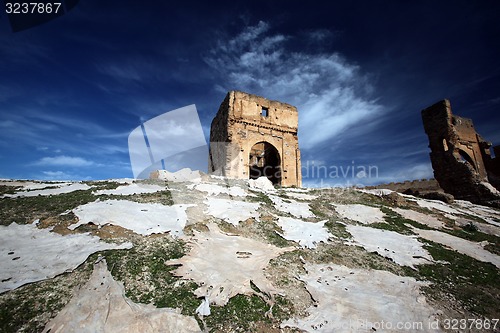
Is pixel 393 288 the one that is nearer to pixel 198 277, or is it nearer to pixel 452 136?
pixel 198 277

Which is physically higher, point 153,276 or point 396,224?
point 396,224

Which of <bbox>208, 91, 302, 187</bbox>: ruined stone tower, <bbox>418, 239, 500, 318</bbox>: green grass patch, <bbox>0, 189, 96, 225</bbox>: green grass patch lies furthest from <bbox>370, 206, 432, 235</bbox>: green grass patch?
<bbox>0, 189, 96, 225</bbox>: green grass patch

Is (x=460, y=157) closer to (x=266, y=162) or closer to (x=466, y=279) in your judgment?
(x=266, y=162)

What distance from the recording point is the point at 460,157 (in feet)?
68.7

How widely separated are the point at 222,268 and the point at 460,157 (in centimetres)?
2490

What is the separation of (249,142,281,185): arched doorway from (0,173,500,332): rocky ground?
32.4ft

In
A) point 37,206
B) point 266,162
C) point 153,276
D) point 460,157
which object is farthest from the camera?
point 266,162

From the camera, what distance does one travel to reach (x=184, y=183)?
11148mm

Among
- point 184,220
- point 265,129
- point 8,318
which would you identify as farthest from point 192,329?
point 265,129

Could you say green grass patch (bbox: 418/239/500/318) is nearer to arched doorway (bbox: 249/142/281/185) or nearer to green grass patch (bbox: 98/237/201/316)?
green grass patch (bbox: 98/237/201/316)

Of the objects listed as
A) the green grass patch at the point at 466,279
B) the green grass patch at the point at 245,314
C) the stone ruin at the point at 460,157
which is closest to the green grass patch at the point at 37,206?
the green grass patch at the point at 245,314

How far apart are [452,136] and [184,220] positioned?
24.7m

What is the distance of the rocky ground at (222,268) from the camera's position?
355 centimetres

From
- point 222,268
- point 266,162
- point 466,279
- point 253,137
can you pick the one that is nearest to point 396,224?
point 466,279
